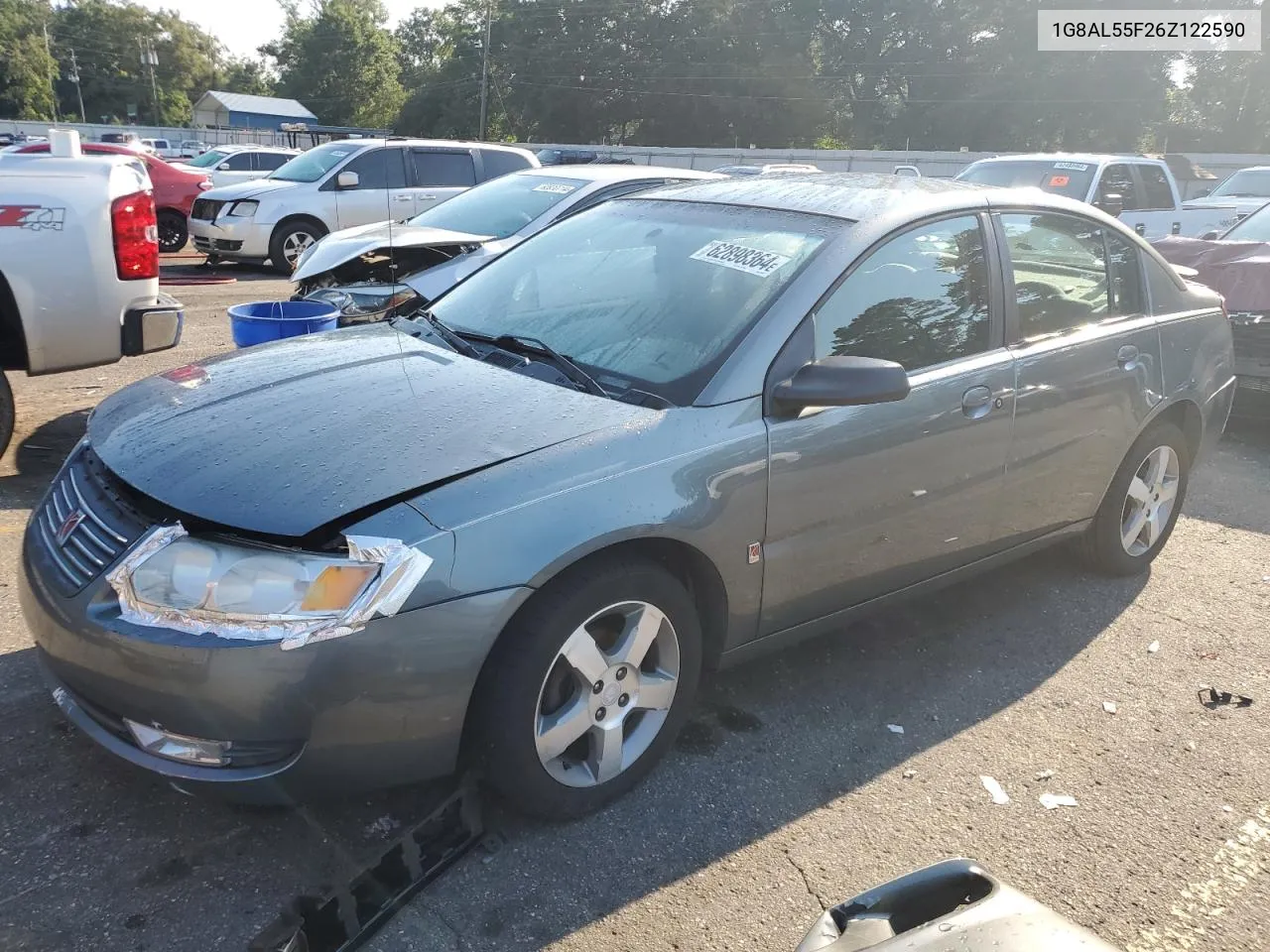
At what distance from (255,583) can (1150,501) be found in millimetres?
3913

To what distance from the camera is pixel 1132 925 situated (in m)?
2.46

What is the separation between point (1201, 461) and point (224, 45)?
11948 cm

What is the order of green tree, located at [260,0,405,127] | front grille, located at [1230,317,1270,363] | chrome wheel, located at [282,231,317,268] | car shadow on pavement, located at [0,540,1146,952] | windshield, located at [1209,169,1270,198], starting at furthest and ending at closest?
green tree, located at [260,0,405,127], windshield, located at [1209,169,1270,198], chrome wheel, located at [282,231,317,268], front grille, located at [1230,317,1270,363], car shadow on pavement, located at [0,540,1146,952]

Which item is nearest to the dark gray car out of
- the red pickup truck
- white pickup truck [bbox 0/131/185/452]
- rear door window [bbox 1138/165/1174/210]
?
white pickup truck [bbox 0/131/185/452]

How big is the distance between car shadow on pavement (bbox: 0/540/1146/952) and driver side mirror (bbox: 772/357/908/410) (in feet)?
3.59

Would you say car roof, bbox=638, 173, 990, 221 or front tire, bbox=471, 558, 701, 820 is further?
car roof, bbox=638, 173, 990, 221

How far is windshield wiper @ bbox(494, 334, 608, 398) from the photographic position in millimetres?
2914

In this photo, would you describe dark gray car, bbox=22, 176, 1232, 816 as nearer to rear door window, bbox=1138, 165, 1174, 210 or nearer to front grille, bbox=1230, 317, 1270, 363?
front grille, bbox=1230, 317, 1270, 363

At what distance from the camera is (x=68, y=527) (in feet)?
8.43

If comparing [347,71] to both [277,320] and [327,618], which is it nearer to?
[277,320]

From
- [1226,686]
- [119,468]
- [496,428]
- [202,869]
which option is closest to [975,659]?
[1226,686]

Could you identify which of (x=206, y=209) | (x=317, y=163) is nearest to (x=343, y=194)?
(x=317, y=163)

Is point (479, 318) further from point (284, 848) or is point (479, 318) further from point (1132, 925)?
point (1132, 925)

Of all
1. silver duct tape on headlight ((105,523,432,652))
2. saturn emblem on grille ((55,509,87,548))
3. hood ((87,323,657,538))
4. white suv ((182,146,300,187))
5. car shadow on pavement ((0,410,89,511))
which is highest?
white suv ((182,146,300,187))
